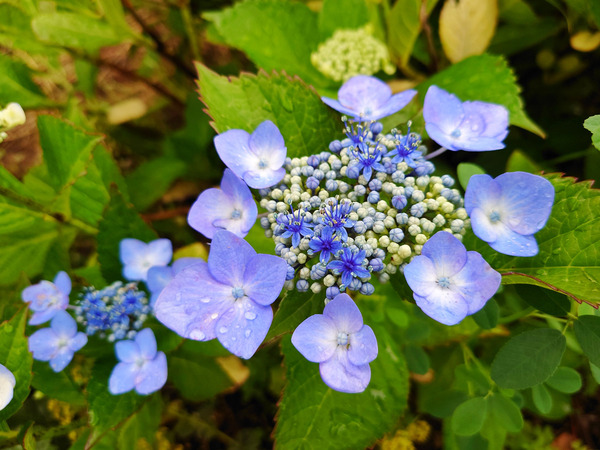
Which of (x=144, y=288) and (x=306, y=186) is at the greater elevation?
(x=306, y=186)

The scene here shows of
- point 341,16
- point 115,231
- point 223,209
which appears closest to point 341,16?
point 341,16

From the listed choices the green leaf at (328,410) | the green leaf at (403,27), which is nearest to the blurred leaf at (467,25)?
the green leaf at (403,27)

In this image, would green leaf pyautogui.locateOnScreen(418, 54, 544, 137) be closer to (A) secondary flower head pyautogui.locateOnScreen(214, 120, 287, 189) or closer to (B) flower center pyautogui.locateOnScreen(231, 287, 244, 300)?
(A) secondary flower head pyautogui.locateOnScreen(214, 120, 287, 189)

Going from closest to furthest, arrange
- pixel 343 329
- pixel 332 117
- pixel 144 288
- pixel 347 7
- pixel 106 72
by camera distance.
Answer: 1. pixel 343 329
2. pixel 332 117
3. pixel 144 288
4. pixel 347 7
5. pixel 106 72

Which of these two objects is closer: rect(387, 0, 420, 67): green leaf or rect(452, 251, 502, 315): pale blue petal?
rect(452, 251, 502, 315): pale blue petal

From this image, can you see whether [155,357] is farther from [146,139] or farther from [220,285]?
[146,139]

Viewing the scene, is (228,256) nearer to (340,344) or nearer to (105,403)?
(340,344)

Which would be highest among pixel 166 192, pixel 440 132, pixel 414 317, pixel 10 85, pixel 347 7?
pixel 10 85

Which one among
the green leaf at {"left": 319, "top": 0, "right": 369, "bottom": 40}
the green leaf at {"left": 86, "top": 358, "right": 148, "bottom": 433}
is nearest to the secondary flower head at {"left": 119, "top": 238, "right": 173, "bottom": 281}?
the green leaf at {"left": 86, "top": 358, "right": 148, "bottom": 433}

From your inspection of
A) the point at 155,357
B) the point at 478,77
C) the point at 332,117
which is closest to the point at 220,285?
the point at 155,357
